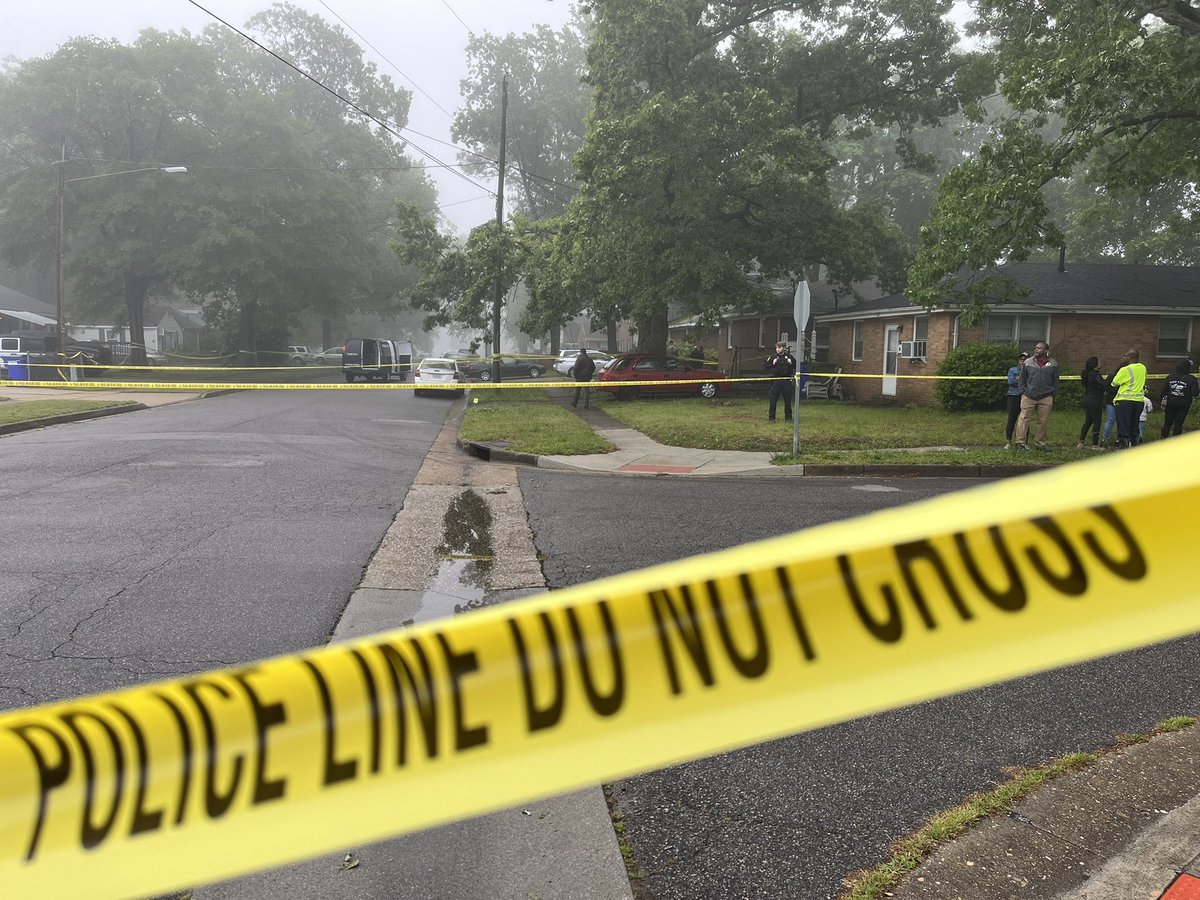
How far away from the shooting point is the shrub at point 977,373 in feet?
67.6

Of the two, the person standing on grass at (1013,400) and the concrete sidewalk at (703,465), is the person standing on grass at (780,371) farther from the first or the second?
the person standing on grass at (1013,400)

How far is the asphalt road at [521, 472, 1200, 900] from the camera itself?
2.74m

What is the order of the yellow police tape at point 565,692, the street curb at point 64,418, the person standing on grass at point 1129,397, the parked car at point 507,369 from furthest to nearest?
the parked car at point 507,369 → the street curb at point 64,418 → the person standing on grass at point 1129,397 → the yellow police tape at point 565,692

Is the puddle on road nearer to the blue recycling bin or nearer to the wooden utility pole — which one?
the wooden utility pole

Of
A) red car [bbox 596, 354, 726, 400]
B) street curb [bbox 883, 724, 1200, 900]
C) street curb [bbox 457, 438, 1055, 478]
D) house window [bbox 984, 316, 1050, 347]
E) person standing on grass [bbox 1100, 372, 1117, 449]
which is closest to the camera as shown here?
street curb [bbox 883, 724, 1200, 900]

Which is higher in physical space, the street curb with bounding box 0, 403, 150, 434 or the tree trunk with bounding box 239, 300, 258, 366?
the tree trunk with bounding box 239, 300, 258, 366

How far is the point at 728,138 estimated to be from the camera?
23750mm

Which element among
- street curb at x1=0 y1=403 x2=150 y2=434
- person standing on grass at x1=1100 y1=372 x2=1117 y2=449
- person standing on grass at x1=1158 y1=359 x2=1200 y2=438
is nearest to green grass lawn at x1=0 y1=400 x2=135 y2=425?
street curb at x1=0 y1=403 x2=150 y2=434

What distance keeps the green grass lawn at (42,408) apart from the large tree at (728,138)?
13.0 metres

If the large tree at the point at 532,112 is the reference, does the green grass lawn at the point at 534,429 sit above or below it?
below

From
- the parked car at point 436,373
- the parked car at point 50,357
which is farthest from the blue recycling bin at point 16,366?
the parked car at point 436,373

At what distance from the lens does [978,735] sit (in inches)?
145

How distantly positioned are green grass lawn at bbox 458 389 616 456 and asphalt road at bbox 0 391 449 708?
6.09ft

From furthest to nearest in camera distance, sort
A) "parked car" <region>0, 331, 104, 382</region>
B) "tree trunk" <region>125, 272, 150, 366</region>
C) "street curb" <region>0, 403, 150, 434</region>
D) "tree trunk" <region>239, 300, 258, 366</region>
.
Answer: "tree trunk" <region>239, 300, 258, 366</region> → "tree trunk" <region>125, 272, 150, 366</region> → "parked car" <region>0, 331, 104, 382</region> → "street curb" <region>0, 403, 150, 434</region>
